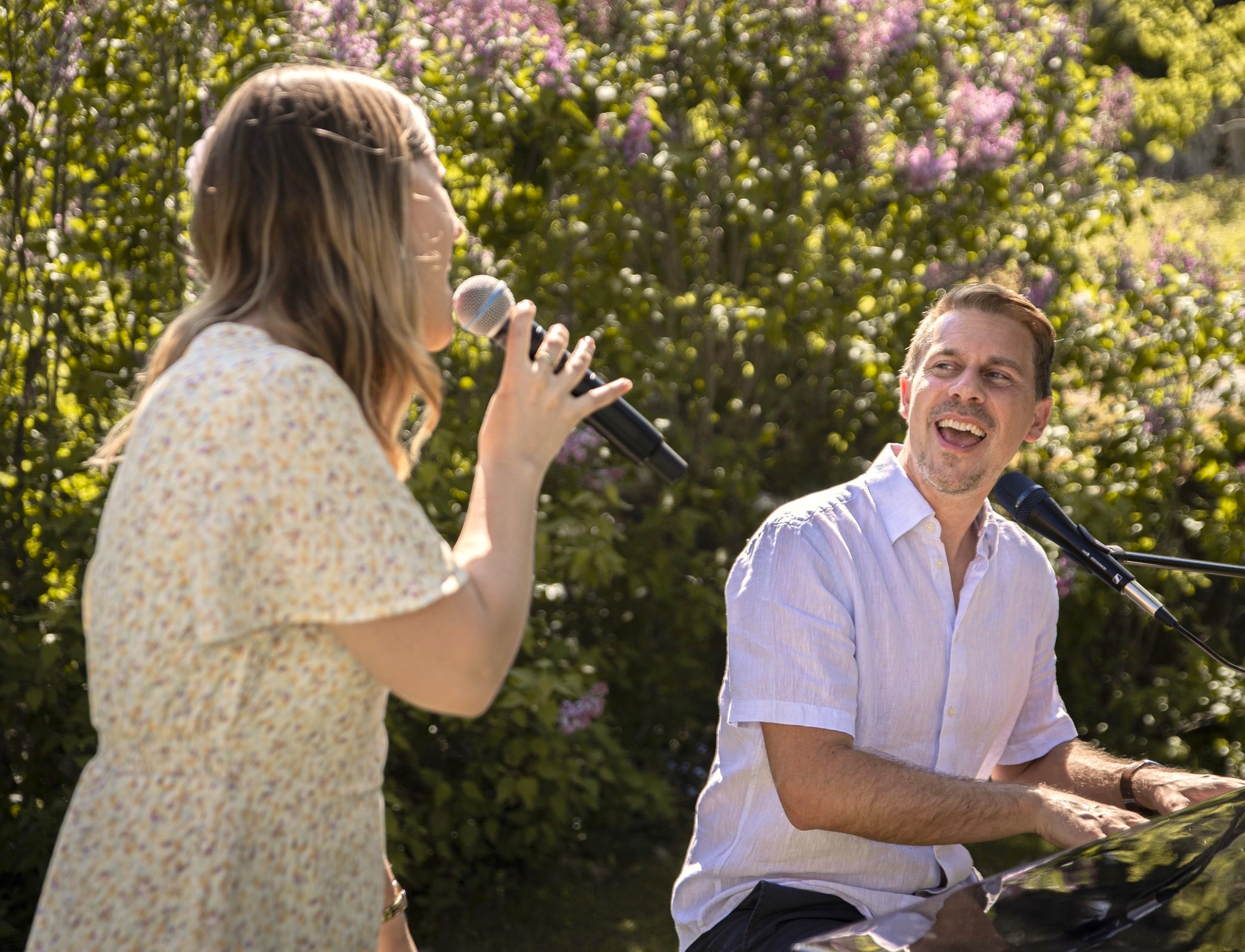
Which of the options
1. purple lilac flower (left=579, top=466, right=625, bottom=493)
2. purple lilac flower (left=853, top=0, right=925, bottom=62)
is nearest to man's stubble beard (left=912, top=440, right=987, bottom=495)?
purple lilac flower (left=579, top=466, right=625, bottom=493)

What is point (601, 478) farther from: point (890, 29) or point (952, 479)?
point (890, 29)

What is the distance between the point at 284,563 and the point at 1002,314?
1.77 metres

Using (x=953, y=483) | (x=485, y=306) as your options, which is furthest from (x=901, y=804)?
(x=485, y=306)

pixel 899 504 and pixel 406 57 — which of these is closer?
pixel 899 504

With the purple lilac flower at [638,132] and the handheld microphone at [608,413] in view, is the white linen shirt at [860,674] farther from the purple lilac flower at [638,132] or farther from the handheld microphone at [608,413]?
the purple lilac flower at [638,132]

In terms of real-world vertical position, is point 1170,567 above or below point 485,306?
below

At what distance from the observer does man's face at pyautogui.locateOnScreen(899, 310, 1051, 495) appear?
7.93ft

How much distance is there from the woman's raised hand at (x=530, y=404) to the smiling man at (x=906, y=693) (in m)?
0.81

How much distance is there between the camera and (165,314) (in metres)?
3.74

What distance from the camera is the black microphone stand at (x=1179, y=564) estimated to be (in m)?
2.07

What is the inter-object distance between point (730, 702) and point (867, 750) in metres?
0.25

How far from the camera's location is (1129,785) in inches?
89.5

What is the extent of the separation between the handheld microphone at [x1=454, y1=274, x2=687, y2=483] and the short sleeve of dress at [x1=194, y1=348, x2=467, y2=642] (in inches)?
17.9

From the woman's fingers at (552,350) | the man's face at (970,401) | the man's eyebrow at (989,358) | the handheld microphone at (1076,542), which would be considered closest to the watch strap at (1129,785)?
the handheld microphone at (1076,542)
